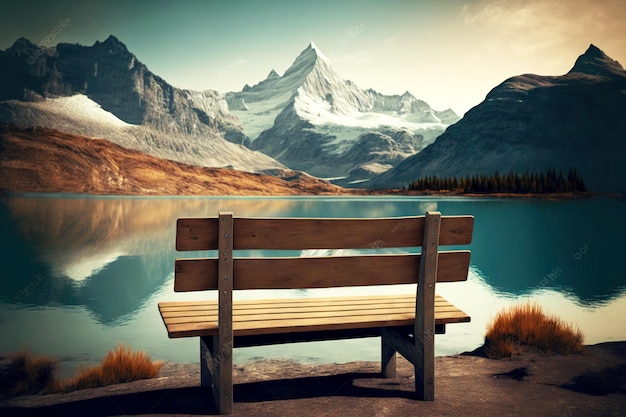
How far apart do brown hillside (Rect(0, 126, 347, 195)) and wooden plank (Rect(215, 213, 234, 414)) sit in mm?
97289

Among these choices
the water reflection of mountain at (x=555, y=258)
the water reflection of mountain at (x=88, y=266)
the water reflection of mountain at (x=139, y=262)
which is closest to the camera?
the water reflection of mountain at (x=88, y=266)

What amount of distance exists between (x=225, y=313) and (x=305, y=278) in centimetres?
69

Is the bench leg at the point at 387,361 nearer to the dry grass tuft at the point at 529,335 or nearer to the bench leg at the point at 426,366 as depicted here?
the bench leg at the point at 426,366

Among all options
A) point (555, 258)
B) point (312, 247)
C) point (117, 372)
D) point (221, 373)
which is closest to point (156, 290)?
point (117, 372)

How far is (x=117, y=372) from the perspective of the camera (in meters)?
5.66

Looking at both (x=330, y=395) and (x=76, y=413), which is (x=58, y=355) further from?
(x=330, y=395)

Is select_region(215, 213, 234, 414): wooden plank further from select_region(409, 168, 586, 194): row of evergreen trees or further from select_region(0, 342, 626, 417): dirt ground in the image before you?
select_region(409, 168, 586, 194): row of evergreen trees

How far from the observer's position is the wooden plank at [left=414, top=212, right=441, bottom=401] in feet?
14.2

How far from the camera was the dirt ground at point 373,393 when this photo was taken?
4379 millimetres

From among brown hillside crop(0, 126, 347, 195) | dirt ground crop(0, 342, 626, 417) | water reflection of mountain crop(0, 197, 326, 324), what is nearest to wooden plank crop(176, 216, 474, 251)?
dirt ground crop(0, 342, 626, 417)

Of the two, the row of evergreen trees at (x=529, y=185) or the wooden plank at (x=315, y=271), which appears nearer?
the wooden plank at (x=315, y=271)

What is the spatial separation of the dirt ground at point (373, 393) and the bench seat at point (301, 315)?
577mm

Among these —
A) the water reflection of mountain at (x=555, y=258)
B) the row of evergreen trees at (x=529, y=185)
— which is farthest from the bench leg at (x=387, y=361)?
the row of evergreen trees at (x=529, y=185)

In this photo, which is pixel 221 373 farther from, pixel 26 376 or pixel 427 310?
pixel 26 376
